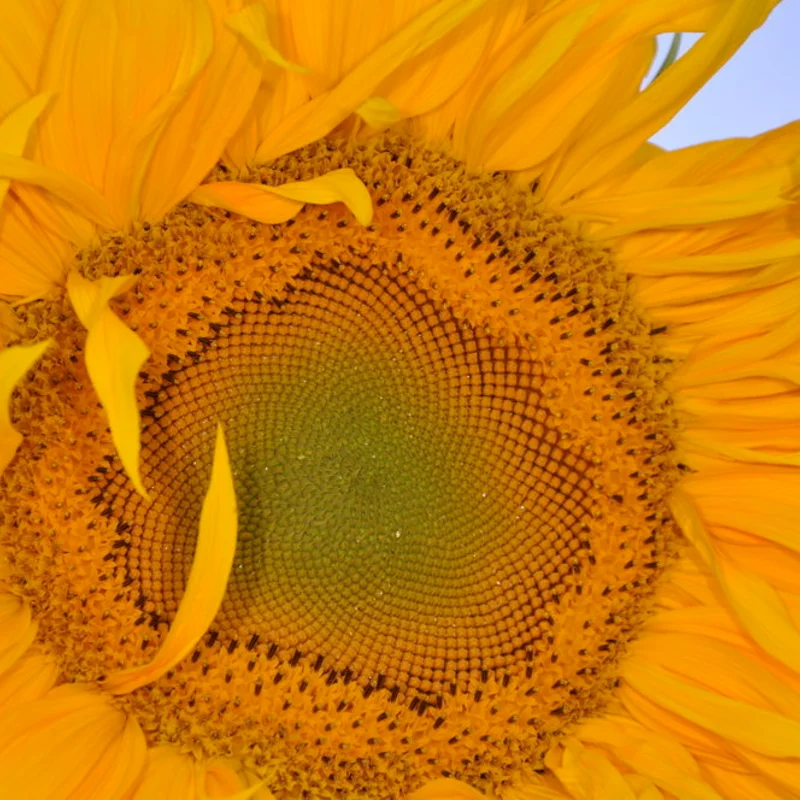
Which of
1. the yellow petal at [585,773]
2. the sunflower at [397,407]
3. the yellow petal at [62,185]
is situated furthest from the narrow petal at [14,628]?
the yellow petal at [585,773]

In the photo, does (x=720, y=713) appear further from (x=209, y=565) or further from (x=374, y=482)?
(x=209, y=565)

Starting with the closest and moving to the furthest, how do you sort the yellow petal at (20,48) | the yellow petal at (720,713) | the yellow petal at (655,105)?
1. the yellow petal at (20,48)
2. the yellow petal at (655,105)
3. the yellow petal at (720,713)

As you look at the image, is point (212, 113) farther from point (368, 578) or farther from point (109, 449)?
point (368, 578)

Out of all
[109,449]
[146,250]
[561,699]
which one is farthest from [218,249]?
[561,699]

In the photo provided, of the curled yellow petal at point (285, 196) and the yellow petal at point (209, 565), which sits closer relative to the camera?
the yellow petal at point (209, 565)

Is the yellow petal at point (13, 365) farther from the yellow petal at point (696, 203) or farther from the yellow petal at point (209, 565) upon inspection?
the yellow petal at point (696, 203)

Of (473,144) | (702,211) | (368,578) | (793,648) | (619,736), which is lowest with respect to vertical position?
(619,736)
